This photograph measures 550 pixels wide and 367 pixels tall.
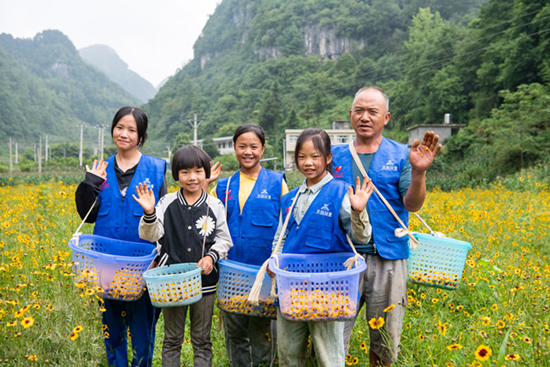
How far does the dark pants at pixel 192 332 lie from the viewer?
2.33 meters

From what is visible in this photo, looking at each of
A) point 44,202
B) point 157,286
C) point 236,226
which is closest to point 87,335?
point 157,286

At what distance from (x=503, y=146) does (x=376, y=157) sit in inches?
705

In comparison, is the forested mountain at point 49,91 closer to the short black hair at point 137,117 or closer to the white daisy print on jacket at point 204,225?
the short black hair at point 137,117

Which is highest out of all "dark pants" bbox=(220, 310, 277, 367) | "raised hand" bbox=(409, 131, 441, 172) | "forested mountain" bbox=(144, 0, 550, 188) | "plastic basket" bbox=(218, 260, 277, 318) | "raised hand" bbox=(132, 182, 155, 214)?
"forested mountain" bbox=(144, 0, 550, 188)

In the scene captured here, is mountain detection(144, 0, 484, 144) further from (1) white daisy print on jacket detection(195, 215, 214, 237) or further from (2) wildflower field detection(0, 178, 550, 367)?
(1) white daisy print on jacket detection(195, 215, 214, 237)

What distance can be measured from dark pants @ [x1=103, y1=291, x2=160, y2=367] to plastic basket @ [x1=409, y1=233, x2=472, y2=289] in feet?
6.24

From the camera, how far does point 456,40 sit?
Result: 48125 mm

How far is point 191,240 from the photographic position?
236 centimetres

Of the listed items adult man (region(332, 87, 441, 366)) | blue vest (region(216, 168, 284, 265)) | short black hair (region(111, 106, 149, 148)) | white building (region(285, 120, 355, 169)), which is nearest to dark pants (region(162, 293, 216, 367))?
blue vest (region(216, 168, 284, 265))

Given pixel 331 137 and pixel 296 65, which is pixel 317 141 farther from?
pixel 296 65

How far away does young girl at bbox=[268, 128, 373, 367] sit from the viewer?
2072mm

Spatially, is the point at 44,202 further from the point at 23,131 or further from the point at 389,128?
the point at 23,131

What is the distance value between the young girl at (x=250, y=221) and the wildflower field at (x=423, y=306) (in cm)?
37

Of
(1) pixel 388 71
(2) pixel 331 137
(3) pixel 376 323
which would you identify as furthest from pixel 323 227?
(1) pixel 388 71
